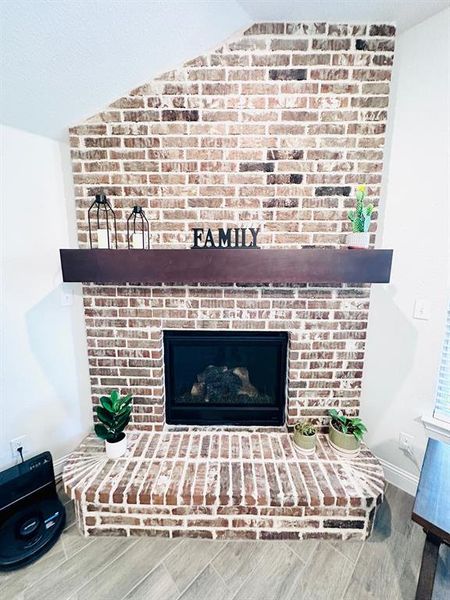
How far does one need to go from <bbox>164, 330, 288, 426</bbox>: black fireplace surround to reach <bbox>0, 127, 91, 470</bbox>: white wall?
0.64 m

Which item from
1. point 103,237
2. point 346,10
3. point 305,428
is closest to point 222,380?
point 305,428

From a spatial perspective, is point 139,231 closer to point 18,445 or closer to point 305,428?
point 18,445

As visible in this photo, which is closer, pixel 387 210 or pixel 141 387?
pixel 387 210

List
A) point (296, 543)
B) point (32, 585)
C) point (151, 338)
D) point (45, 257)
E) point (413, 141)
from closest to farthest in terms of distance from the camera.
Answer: point (32, 585) → point (296, 543) → point (413, 141) → point (45, 257) → point (151, 338)

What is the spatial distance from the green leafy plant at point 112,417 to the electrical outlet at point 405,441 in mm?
1750

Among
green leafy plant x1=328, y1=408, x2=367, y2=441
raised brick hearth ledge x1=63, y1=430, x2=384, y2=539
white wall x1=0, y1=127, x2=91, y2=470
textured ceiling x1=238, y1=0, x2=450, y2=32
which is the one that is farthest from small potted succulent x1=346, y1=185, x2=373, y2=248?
white wall x1=0, y1=127, x2=91, y2=470

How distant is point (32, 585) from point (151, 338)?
127 centimetres

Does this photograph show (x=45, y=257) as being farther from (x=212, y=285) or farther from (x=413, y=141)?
(x=413, y=141)

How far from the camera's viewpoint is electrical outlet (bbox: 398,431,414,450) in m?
1.79

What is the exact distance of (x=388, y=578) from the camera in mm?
1321

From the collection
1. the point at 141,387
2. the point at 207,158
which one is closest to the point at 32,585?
the point at 141,387

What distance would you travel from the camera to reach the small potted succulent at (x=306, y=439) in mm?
1742

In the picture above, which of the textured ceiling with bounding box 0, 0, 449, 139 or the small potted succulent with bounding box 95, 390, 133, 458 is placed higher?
the textured ceiling with bounding box 0, 0, 449, 139

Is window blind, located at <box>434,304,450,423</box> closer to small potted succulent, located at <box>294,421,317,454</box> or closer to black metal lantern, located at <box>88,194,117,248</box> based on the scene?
small potted succulent, located at <box>294,421,317,454</box>
